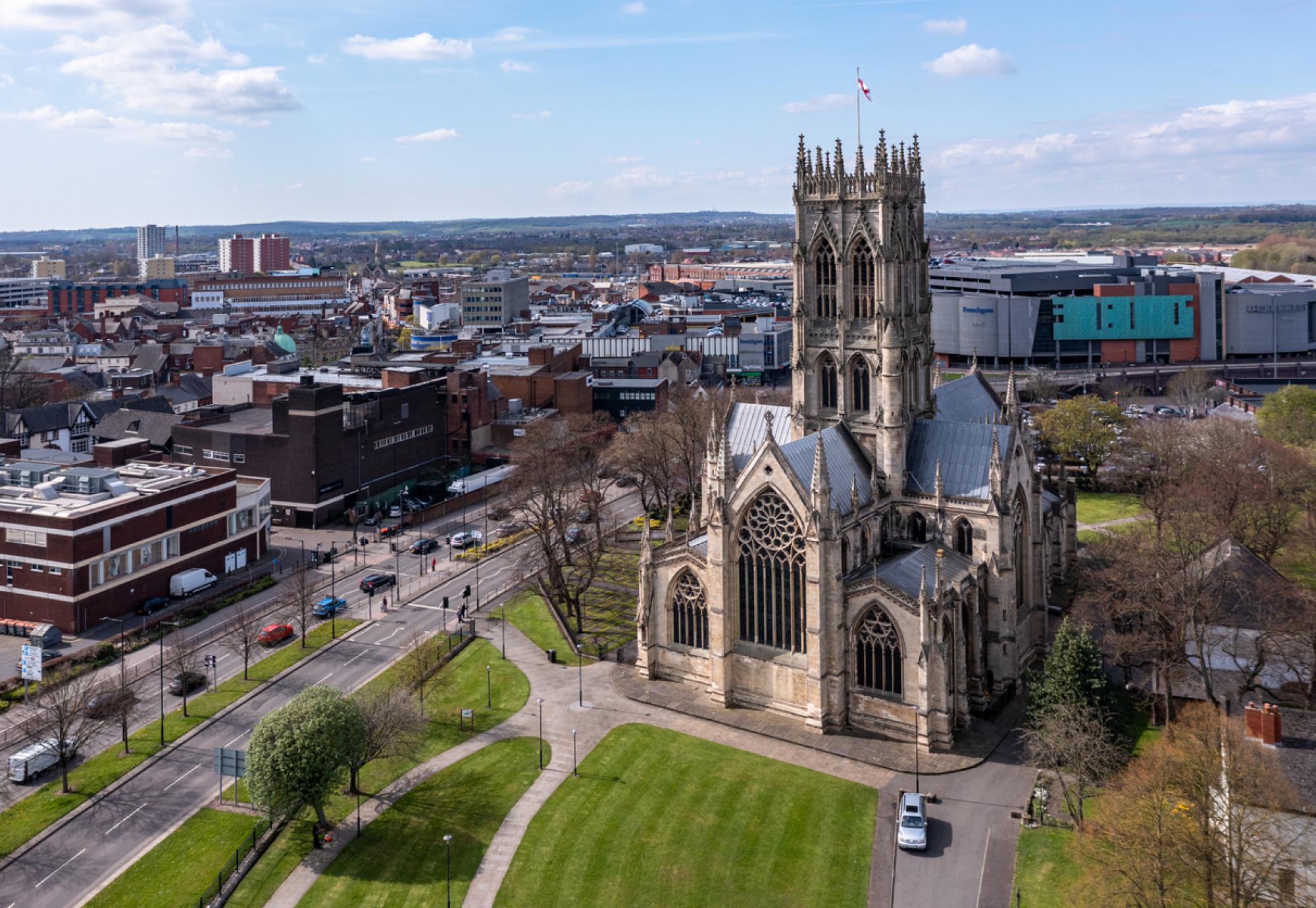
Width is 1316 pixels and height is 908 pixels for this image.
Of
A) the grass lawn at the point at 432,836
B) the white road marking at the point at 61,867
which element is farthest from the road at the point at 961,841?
the white road marking at the point at 61,867

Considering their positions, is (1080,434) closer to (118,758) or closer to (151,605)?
(151,605)

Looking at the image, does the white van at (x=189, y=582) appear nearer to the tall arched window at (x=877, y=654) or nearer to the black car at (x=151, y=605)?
the black car at (x=151, y=605)

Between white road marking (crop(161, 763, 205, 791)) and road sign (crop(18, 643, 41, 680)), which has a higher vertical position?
road sign (crop(18, 643, 41, 680))

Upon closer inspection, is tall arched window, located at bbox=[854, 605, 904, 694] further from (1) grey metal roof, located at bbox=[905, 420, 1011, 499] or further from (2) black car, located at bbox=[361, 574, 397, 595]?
(2) black car, located at bbox=[361, 574, 397, 595]

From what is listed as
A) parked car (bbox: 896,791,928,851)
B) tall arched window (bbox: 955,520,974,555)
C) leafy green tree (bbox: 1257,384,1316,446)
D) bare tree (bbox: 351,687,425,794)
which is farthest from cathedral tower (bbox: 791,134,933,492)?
leafy green tree (bbox: 1257,384,1316,446)

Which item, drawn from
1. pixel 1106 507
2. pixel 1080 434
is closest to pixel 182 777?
pixel 1106 507

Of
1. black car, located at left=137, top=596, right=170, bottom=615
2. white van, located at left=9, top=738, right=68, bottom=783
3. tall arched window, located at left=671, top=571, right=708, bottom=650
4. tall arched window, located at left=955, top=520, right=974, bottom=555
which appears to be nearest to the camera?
white van, located at left=9, top=738, right=68, bottom=783
